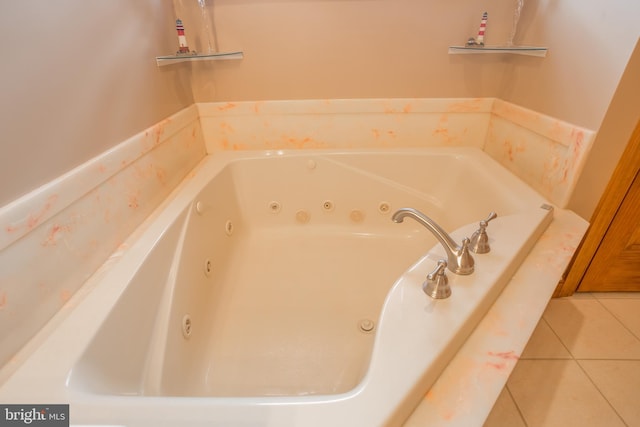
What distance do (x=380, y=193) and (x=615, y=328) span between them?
3.43 ft

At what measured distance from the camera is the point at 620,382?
0.96 meters

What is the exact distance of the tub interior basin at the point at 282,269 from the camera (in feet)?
2.55

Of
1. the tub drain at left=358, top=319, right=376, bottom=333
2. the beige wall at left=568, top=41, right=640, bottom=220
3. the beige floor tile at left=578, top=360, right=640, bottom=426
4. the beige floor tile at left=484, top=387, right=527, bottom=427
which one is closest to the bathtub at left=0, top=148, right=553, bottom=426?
the tub drain at left=358, top=319, right=376, bottom=333

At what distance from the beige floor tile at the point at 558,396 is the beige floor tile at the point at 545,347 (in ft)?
0.07

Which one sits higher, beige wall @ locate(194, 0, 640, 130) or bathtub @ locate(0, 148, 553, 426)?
beige wall @ locate(194, 0, 640, 130)

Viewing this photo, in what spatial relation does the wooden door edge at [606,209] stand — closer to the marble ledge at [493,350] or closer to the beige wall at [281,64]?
the beige wall at [281,64]

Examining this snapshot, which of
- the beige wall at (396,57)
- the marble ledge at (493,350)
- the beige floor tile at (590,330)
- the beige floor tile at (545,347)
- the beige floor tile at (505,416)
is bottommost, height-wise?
the beige floor tile at (505,416)

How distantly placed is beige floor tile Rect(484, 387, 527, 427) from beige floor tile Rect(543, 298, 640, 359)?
0.35 metres

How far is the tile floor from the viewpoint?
878 millimetres

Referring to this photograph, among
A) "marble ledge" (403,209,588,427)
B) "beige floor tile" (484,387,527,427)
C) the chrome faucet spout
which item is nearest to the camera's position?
"marble ledge" (403,209,588,427)

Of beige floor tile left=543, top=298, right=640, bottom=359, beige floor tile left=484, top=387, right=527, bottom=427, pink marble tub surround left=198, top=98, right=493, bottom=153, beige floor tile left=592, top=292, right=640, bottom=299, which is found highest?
pink marble tub surround left=198, top=98, right=493, bottom=153

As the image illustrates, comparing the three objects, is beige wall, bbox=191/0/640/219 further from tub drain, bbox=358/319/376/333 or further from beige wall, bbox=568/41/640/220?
tub drain, bbox=358/319/376/333

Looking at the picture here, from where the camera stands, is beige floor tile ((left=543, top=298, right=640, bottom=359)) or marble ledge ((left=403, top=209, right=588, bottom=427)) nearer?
marble ledge ((left=403, top=209, right=588, bottom=427))

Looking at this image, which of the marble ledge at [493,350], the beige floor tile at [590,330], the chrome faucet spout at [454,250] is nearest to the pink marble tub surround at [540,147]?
the marble ledge at [493,350]
